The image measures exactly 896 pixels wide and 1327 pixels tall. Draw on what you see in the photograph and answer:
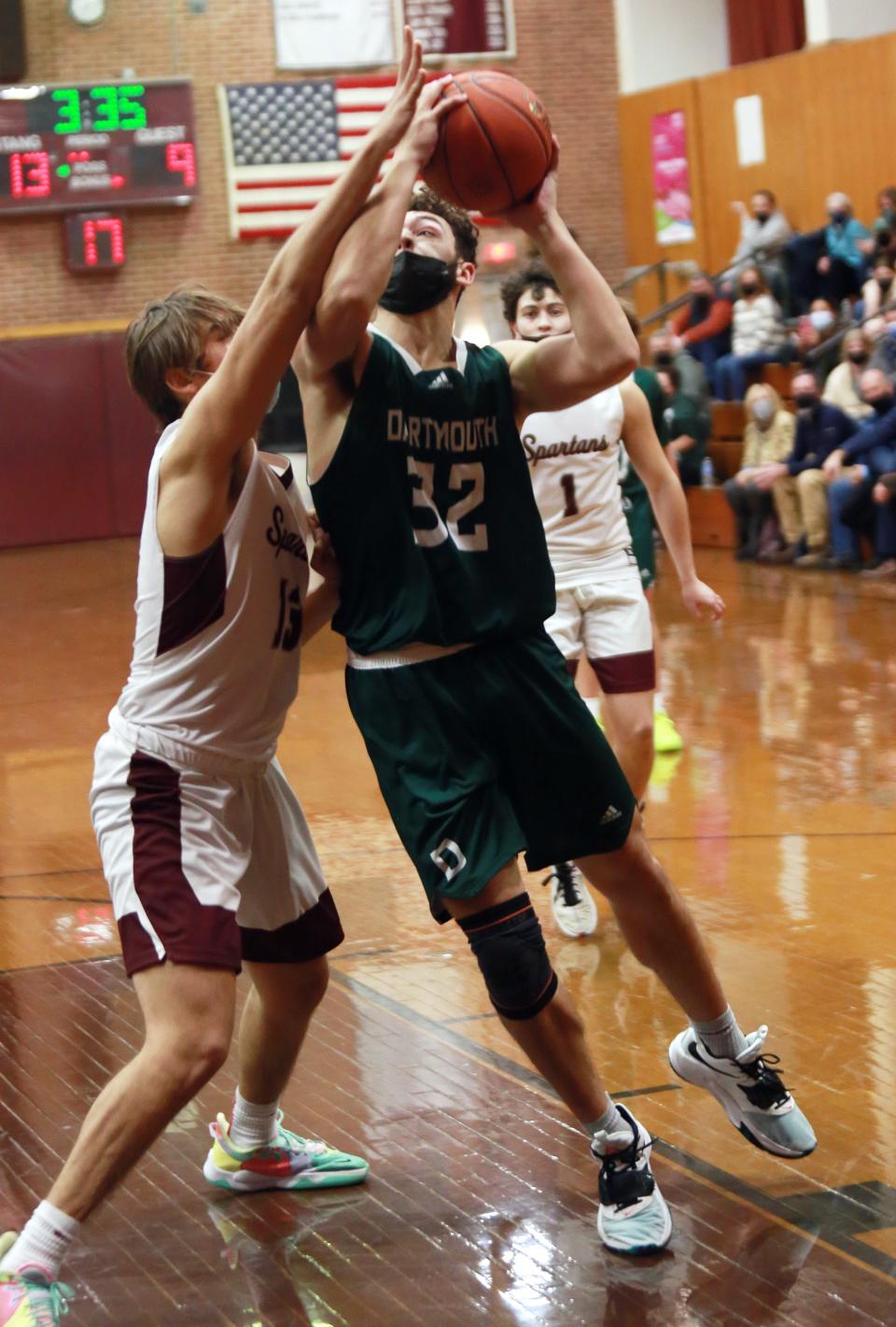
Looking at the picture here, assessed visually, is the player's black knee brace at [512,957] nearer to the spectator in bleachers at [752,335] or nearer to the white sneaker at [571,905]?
the white sneaker at [571,905]

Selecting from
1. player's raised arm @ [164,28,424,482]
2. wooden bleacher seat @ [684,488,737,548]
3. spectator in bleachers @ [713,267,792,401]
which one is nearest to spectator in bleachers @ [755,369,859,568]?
wooden bleacher seat @ [684,488,737,548]

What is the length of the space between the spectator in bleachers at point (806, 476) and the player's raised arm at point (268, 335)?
9.76m

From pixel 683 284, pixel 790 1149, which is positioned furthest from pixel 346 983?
pixel 683 284

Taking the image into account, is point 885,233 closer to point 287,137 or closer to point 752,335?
point 752,335

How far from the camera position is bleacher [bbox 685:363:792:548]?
1423 centimetres

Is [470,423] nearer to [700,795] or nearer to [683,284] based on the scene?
[700,795]

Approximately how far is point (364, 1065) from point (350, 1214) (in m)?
0.80

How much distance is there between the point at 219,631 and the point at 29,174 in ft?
52.6

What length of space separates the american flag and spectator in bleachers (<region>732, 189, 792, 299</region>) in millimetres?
4215

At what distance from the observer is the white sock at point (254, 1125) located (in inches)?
140

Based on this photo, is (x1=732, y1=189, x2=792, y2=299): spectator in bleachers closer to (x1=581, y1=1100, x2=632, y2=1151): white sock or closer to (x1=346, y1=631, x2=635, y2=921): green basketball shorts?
(x1=346, y1=631, x2=635, y2=921): green basketball shorts

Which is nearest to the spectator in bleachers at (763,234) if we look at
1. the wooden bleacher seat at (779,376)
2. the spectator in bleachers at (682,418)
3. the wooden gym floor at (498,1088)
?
the wooden bleacher seat at (779,376)

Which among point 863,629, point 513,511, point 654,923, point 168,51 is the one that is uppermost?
point 168,51

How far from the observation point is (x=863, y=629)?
9977mm
